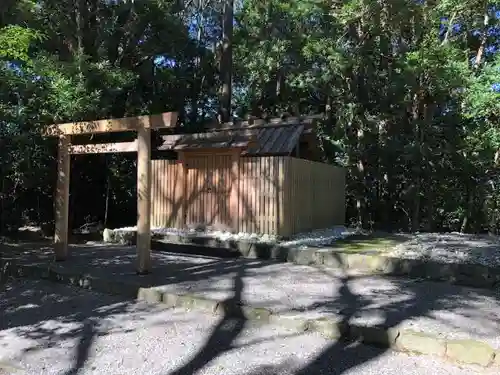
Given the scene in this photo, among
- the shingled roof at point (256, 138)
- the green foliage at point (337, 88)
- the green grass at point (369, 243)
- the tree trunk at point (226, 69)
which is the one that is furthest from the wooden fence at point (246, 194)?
the tree trunk at point (226, 69)

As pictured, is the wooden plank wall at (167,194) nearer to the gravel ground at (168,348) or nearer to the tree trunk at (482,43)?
the gravel ground at (168,348)

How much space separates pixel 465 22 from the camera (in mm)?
14109

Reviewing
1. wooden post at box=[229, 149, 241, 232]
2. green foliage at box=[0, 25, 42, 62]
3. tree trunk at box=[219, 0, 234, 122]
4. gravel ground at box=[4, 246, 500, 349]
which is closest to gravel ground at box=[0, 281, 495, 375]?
gravel ground at box=[4, 246, 500, 349]

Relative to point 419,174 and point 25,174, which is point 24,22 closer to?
point 25,174

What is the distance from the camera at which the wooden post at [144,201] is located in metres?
7.15

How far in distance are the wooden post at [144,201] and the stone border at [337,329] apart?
723mm

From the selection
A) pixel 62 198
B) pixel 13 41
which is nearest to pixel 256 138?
pixel 62 198

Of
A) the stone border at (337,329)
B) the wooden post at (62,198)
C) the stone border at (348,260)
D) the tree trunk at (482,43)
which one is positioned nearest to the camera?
the stone border at (337,329)

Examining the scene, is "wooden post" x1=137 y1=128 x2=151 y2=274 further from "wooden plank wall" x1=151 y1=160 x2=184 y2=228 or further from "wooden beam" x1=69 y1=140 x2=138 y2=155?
"wooden plank wall" x1=151 y1=160 x2=184 y2=228

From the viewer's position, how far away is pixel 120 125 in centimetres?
732

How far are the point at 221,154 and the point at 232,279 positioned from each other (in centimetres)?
460

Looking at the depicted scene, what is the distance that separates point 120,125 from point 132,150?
0.44 meters

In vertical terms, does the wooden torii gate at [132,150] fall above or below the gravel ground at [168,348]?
above

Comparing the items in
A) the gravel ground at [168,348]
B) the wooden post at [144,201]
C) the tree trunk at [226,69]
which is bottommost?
the gravel ground at [168,348]
